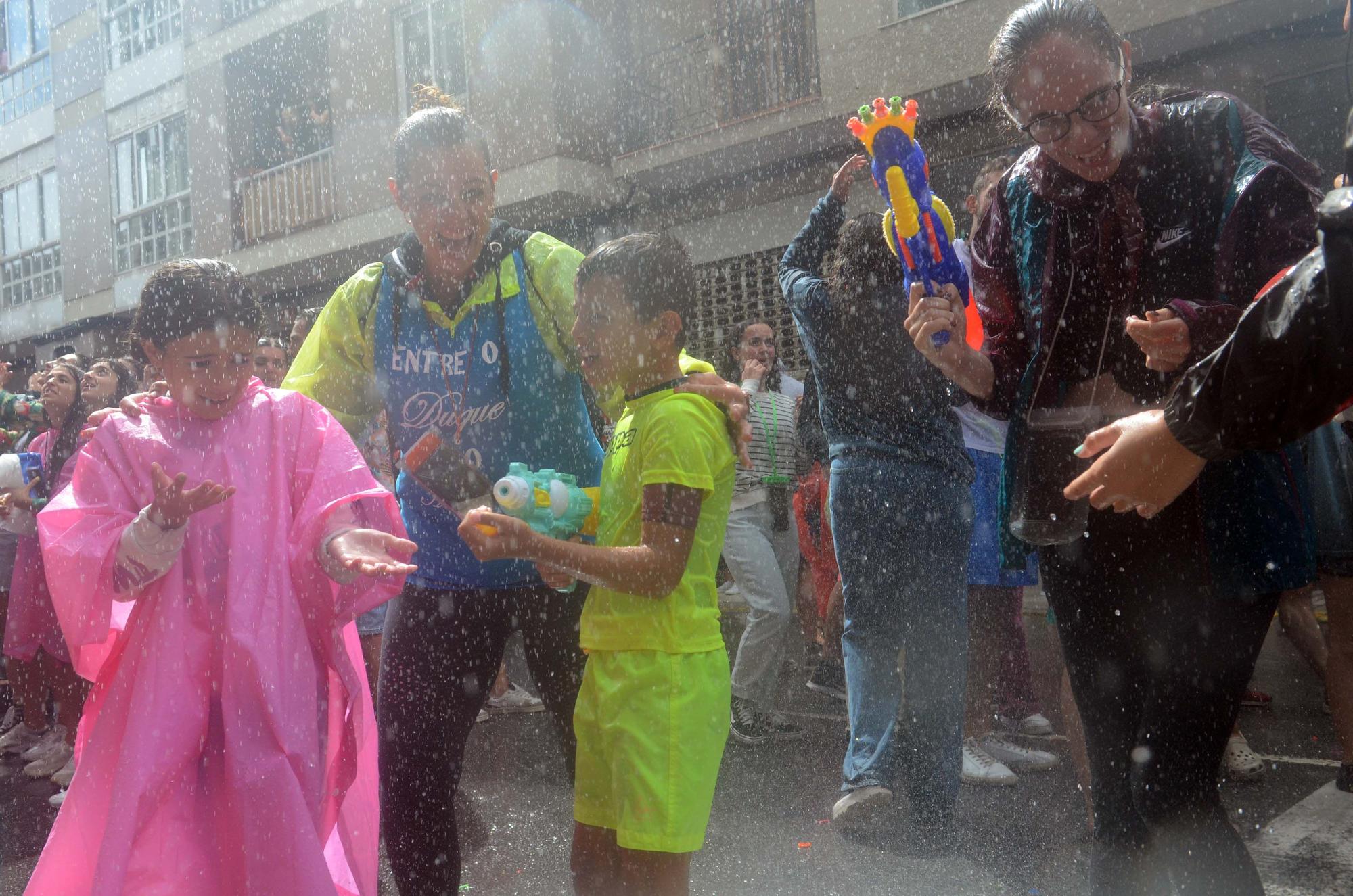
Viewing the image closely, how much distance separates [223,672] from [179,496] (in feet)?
1.33

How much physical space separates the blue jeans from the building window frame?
11.4m

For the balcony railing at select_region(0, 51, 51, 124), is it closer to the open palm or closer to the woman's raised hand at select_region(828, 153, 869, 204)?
A: the woman's raised hand at select_region(828, 153, 869, 204)

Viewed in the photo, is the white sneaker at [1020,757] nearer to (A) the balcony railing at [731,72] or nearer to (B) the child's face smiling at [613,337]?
(B) the child's face smiling at [613,337]

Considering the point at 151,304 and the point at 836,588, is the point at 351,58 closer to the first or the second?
the point at 836,588

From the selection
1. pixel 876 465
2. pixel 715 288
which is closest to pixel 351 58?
pixel 715 288

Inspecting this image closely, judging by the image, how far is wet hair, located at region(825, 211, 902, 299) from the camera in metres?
3.94

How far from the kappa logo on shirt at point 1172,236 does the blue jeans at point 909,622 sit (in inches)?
73.0

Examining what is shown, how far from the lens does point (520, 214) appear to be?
13977 millimetres

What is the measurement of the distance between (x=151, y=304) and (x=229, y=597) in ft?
2.29

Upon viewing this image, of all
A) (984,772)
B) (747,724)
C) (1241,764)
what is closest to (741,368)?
(747,724)

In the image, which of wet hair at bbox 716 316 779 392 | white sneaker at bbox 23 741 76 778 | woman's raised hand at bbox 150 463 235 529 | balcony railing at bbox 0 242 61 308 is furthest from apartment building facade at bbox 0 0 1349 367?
white sneaker at bbox 23 741 76 778

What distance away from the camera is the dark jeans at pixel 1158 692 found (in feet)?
6.57

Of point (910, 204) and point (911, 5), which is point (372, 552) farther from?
point (911, 5)

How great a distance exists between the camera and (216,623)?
2422mm
